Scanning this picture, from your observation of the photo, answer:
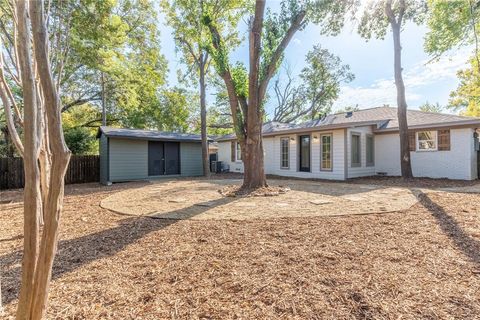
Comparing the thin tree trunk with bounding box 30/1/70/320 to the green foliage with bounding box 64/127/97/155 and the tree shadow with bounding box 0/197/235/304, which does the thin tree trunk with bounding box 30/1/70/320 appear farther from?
the green foliage with bounding box 64/127/97/155

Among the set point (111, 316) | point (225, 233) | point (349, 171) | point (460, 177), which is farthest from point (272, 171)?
point (111, 316)

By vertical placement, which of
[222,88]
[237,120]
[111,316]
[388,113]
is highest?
[222,88]

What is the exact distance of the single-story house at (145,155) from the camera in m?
11.6

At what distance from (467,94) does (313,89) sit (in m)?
12.4

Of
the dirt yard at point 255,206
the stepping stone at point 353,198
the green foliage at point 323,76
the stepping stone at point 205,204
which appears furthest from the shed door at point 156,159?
the green foliage at point 323,76

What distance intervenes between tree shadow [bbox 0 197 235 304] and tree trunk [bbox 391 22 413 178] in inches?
366

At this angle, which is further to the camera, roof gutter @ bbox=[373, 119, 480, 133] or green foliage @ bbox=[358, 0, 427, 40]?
green foliage @ bbox=[358, 0, 427, 40]

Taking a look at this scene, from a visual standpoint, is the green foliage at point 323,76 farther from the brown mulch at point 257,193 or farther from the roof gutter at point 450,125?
the brown mulch at point 257,193

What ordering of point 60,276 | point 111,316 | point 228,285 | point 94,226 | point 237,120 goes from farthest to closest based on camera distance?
point 237,120 → point 94,226 → point 60,276 → point 228,285 → point 111,316

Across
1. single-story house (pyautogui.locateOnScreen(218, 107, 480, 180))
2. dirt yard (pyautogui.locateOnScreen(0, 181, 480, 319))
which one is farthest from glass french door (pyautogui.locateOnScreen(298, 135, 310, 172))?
dirt yard (pyautogui.locateOnScreen(0, 181, 480, 319))

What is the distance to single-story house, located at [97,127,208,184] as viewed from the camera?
11.6m

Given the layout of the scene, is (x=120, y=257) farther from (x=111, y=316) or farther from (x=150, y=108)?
(x=150, y=108)

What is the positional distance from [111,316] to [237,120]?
6420 millimetres

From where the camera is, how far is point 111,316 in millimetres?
1891
